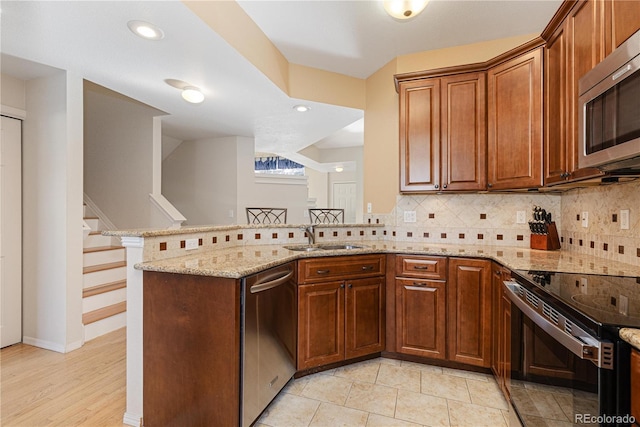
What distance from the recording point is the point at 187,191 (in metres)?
5.36

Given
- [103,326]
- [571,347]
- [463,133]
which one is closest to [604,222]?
[463,133]

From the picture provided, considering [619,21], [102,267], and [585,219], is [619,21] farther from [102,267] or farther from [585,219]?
[102,267]

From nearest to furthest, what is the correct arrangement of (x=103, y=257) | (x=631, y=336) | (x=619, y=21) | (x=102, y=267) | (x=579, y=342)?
(x=631, y=336) → (x=579, y=342) → (x=619, y=21) → (x=102, y=267) → (x=103, y=257)

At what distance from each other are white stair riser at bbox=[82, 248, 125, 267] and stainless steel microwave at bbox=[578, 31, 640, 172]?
4.31 m

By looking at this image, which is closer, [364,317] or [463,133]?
[364,317]

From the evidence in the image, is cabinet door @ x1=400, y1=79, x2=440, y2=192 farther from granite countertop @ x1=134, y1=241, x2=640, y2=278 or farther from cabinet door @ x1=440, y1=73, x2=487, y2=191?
granite countertop @ x1=134, y1=241, x2=640, y2=278

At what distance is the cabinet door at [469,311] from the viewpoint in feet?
7.00

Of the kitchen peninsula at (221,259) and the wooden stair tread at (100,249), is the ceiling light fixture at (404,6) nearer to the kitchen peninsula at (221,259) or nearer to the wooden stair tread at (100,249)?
the kitchen peninsula at (221,259)

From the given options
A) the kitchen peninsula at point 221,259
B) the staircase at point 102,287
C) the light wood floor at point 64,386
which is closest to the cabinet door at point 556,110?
the kitchen peninsula at point 221,259

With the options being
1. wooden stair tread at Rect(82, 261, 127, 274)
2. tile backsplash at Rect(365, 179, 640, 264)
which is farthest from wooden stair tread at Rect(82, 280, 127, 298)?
tile backsplash at Rect(365, 179, 640, 264)

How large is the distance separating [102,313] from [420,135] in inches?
137

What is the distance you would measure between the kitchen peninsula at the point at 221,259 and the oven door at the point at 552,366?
1.24 ft

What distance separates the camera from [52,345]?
263 cm

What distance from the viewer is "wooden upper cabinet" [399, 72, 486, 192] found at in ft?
8.05
